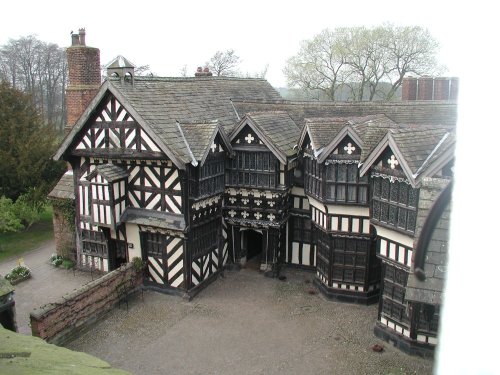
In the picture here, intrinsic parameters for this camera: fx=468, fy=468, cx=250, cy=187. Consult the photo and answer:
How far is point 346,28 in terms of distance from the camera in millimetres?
40875

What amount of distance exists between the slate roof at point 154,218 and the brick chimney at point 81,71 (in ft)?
19.8

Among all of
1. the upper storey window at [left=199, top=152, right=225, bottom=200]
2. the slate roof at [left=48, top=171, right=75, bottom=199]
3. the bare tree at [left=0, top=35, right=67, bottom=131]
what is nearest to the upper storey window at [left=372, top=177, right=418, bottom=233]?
the upper storey window at [left=199, top=152, right=225, bottom=200]

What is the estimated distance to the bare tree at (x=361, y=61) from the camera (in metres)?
38.1

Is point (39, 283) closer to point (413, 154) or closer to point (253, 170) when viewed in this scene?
point (253, 170)

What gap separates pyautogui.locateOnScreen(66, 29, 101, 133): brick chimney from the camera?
777 inches

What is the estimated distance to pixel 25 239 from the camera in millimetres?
22594

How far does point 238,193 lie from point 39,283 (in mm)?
8041

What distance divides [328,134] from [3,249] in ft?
50.6

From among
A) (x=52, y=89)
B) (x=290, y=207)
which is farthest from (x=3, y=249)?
(x=52, y=89)

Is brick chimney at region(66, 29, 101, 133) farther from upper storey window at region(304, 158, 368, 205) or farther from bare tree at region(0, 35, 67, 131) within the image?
bare tree at region(0, 35, 67, 131)

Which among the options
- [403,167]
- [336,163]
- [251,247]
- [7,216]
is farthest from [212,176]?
[7,216]

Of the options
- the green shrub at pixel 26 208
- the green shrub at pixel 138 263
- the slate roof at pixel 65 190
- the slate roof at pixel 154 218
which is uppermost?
the slate roof at pixel 65 190

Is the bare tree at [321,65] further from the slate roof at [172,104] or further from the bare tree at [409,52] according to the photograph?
the slate roof at [172,104]

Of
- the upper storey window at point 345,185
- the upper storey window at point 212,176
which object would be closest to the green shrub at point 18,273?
the upper storey window at point 212,176
